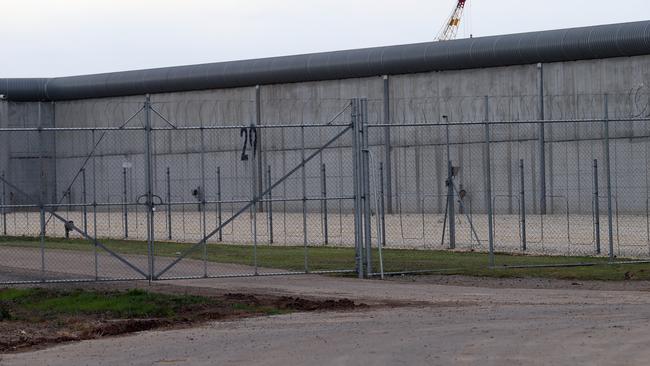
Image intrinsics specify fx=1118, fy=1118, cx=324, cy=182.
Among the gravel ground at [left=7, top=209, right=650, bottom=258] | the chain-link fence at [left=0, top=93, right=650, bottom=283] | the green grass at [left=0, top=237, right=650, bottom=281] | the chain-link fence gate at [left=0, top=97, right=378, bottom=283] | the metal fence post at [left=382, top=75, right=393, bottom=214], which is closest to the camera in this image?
the green grass at [left=0, top=237, right=650, bottom=281]

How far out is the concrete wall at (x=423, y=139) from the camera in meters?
32.6

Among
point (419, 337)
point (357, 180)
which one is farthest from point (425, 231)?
point (419, 337)

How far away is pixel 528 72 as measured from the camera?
3541 cm

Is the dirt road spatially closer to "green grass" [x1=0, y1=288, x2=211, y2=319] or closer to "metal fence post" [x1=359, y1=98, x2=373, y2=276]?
"green grass" [x1=0, y1=288, x2=211, y2=319]

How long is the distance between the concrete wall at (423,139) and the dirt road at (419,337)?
1572 cm

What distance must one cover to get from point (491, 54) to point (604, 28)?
3963 mm

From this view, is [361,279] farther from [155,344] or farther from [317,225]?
[317,225]

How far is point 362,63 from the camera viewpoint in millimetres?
39094

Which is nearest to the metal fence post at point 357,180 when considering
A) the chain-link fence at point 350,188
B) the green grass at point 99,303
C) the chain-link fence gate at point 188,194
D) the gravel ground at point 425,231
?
the chain-link fence at point 350,188

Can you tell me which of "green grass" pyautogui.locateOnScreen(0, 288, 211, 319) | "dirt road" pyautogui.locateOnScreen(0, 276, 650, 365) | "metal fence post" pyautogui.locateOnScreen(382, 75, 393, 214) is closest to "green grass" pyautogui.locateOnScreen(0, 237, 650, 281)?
"dirt road" pyautogui.locateOnScreen(0, 276, 650, 365)

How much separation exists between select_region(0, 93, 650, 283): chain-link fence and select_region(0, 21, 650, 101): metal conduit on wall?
1.23m

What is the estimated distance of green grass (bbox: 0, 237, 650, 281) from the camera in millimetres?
17641

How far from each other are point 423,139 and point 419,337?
2572 cm

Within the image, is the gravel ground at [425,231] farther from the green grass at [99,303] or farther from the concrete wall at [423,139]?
the green grass at [99,303]
